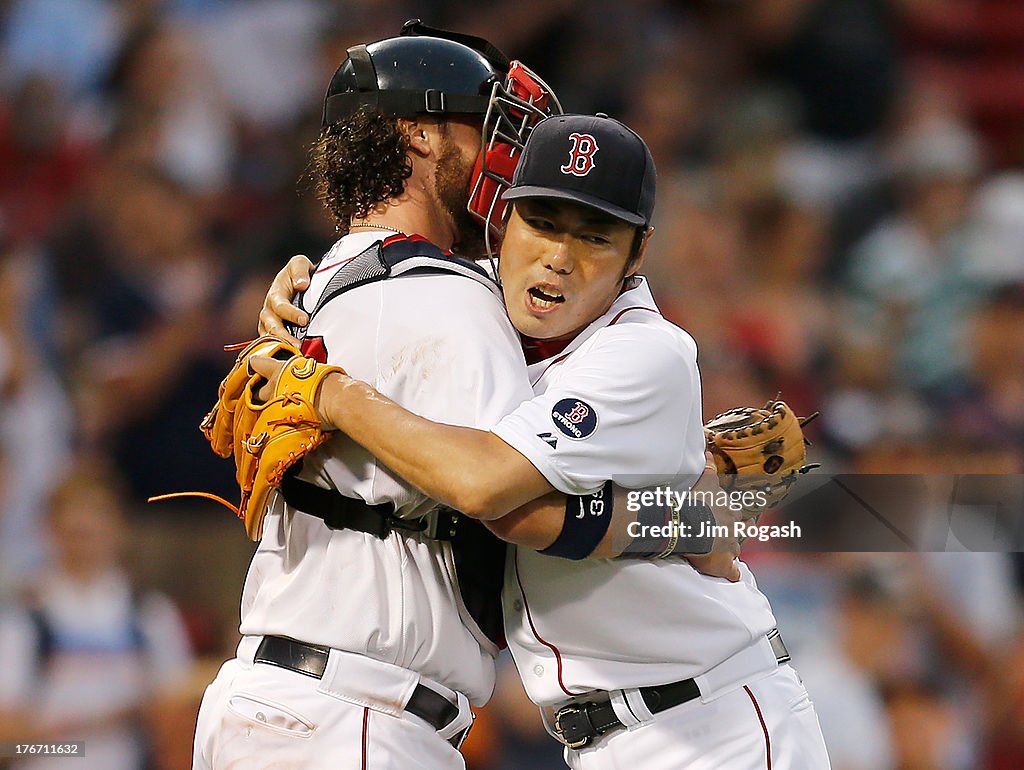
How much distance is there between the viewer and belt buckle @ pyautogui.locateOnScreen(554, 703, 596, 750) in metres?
2.68

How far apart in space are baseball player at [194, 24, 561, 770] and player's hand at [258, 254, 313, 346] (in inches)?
2.5

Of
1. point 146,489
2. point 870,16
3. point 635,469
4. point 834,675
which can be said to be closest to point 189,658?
point 146,489

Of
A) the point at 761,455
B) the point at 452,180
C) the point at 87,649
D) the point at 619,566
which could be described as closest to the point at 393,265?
the point at 452,180

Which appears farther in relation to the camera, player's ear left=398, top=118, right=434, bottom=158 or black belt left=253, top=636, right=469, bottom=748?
player's ear left=398, top=118, right=434, bottom=158

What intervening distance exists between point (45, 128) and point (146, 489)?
81.4 inches

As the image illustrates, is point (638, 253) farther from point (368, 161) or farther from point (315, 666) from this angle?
point (315, 666)

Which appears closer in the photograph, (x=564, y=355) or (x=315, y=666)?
(x=315, y=666)

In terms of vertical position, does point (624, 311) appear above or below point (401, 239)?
below

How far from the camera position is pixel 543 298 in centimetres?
256

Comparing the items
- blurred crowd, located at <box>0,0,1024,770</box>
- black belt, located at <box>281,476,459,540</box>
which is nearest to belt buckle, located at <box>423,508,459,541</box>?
black belt, located at <box>281,476,459,540</box>

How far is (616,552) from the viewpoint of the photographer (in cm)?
248

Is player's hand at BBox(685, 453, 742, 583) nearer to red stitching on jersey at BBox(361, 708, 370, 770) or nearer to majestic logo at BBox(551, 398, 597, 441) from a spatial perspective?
majestic logo at BBox(551, 398, 597, 441)

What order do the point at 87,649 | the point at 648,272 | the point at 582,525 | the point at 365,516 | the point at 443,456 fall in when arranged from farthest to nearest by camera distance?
the point at 648,272, the point at 87,649, the point at 365,516, the point at 582,525, the point at 443,456

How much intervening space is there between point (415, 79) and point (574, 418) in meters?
0.88
